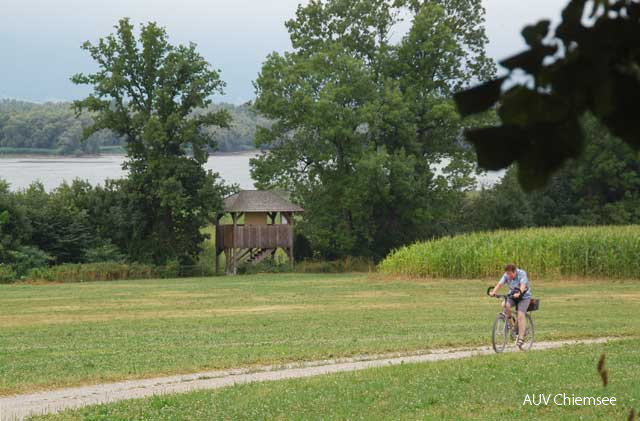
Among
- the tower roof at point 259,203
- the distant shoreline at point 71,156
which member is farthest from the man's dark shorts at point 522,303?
the distant shoreline at point 71,156

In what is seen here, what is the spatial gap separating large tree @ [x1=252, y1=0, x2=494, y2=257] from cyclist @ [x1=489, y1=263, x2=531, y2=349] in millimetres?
35529

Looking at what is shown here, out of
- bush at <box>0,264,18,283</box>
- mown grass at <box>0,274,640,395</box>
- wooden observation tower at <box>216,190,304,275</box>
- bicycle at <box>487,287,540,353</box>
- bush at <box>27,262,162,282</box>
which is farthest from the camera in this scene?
wooden observation tower at <box>216,190,304,275</box>

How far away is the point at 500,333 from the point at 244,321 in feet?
33.2

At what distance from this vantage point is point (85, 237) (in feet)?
179

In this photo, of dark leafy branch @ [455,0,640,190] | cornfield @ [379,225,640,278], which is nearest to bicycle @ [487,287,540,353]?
dark leafy branch @ [455,0,640,190]

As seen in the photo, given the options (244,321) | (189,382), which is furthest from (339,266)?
(189,382)

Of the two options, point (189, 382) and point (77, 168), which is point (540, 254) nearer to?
point (189, 382)

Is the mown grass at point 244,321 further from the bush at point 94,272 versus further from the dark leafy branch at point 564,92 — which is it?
the dark leafy branch at point 564,92

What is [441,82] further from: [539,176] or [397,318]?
[539,176]

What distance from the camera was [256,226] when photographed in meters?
57.4

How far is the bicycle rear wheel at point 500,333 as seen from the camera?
1805 cm

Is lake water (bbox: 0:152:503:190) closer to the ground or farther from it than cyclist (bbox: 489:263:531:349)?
farther from it

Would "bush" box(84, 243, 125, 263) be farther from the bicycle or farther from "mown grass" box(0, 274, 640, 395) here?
the bicycle

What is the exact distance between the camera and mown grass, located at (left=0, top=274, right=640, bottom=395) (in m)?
17.8
